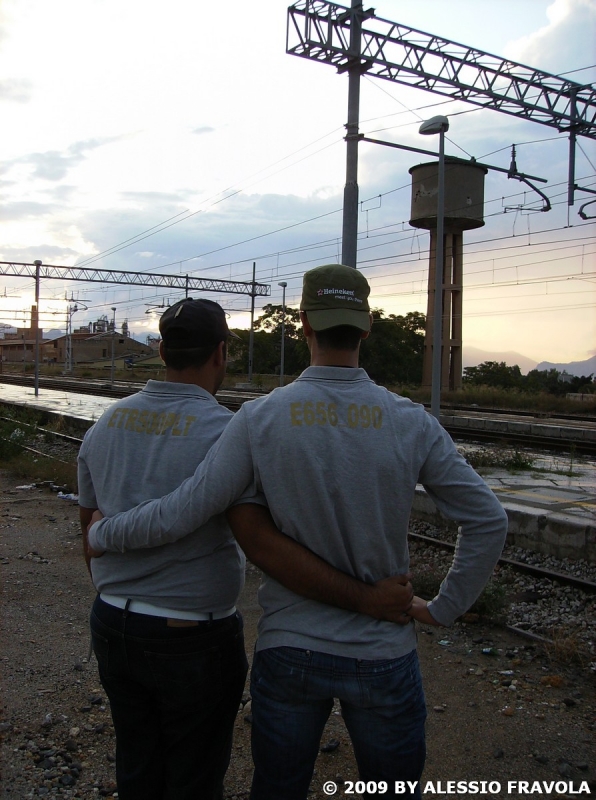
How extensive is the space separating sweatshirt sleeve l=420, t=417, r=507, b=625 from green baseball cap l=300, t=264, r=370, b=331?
1.26 ft

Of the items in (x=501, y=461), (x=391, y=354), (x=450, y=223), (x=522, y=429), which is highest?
(x=450, y=223)

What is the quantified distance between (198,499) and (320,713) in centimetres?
68

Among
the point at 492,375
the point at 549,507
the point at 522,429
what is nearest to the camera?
the point at 549,507

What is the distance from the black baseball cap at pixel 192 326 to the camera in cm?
218

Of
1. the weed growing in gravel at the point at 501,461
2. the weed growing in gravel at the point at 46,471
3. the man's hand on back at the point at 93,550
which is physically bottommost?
the weed growing in gravel at the point at 46,471

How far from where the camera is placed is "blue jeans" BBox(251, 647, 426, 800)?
1822 millimetres

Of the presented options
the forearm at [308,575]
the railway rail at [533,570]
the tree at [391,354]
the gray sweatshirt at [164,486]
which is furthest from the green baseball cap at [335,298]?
the tree at [391,354]

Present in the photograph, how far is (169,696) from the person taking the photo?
79.3 inches

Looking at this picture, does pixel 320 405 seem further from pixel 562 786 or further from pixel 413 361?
pixel 413 361

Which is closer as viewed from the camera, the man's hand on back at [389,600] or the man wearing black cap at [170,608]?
the man's hand on back at [389,600]

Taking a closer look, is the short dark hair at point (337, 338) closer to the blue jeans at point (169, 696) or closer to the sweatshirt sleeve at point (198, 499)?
the sweatshirt sleeve at point (198, 499)

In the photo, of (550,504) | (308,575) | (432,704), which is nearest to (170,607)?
(308,575)

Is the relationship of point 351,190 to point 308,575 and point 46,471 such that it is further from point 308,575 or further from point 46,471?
point 308,575

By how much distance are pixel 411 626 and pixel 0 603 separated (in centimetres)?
472
